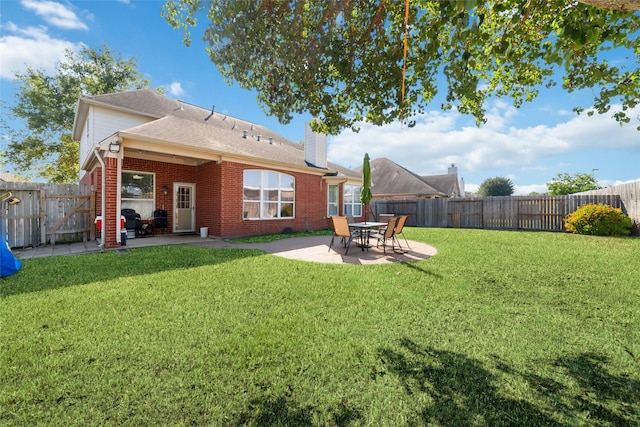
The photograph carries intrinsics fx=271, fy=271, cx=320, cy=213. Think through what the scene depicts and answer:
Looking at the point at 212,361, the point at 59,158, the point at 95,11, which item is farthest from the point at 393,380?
the point at 59,158

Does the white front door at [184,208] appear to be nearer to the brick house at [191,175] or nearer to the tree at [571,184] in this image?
the brick house at [191,175]

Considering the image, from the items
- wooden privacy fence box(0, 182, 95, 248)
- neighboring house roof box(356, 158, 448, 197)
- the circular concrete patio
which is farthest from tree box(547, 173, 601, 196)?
wooden privacy fence box(0, 182, 95, 248)

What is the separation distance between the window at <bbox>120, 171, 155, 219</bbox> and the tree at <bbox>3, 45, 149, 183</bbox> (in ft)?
57.9

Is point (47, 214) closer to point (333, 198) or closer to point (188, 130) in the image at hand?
point (188, 130)

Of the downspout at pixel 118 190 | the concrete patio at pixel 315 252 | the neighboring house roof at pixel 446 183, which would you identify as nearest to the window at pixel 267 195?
the concrete patio at pixel 315 252

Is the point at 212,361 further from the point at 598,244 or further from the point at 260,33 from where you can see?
the point at 598,244

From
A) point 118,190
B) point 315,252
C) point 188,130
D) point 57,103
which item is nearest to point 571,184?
point 315,252

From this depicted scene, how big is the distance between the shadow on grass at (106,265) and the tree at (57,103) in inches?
893

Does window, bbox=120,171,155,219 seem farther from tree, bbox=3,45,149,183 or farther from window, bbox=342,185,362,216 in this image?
tree, bbox=3,45,149,183

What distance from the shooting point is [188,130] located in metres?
11.0

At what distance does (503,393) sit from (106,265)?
727 centimetres

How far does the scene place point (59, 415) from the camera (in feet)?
6.13

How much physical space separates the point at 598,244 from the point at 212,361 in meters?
12.0

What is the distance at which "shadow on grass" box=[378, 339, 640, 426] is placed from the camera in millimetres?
1902
